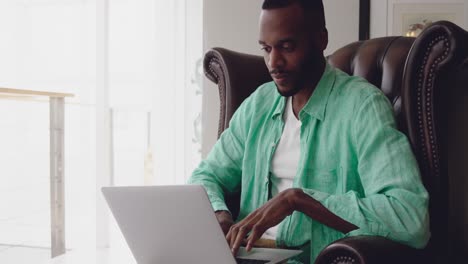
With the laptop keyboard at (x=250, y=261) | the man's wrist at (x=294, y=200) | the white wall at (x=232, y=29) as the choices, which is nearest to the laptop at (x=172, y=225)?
the laptop keyboard at (x=250, y=261)

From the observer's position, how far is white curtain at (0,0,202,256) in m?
3.59

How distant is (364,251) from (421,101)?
1.81ft

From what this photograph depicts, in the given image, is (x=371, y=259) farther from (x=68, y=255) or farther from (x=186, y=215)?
(x=68, y=255)

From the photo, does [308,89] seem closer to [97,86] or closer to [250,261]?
[250,261]

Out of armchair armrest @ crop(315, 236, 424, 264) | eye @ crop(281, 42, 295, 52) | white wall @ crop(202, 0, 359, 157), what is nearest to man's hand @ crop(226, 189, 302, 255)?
armchair armrest @ crop(315, 236, 424, 264)

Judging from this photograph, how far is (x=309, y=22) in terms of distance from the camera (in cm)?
136

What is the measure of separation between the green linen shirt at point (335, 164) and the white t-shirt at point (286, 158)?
0.07 ft

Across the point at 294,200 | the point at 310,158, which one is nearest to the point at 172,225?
the point at 294,200

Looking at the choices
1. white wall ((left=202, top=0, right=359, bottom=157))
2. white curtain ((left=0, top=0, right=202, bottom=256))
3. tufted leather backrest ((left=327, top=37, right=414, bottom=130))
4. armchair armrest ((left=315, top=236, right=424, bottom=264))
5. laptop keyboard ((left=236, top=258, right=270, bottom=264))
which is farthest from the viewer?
white curtain ((left=0, top=0, right=202, bottom=256))

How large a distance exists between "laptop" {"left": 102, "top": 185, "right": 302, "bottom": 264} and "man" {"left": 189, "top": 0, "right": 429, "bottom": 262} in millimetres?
115

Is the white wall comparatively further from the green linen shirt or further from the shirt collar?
the shirt collar

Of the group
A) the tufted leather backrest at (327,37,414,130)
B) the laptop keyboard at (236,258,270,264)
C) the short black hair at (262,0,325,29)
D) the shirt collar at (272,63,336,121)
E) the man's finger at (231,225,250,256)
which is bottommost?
the laptop keyboard at (236,258,270,264)

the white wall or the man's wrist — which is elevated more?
the white wall

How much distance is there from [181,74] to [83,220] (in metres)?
1.45
